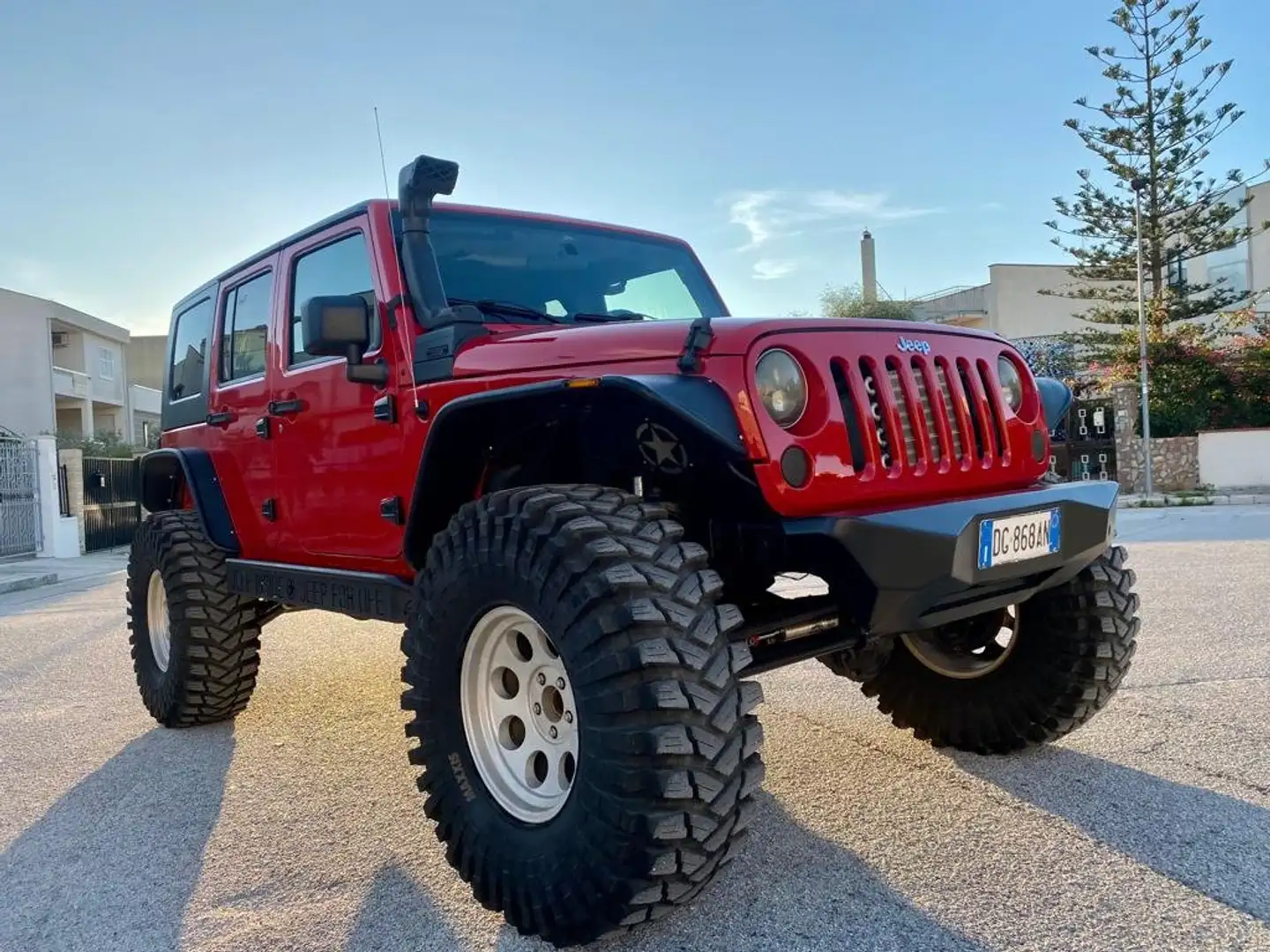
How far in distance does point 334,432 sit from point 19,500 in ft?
50.7

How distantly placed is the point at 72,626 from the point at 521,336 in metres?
7.09

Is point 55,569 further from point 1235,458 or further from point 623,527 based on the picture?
point 1235,458

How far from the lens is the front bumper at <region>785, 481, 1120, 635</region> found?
2496mm

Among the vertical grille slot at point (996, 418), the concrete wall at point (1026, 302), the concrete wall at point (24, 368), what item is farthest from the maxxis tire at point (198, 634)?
the concrete wall at point (1026, 302)

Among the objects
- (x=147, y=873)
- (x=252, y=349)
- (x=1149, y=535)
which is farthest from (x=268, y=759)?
(x=1149, y=535)

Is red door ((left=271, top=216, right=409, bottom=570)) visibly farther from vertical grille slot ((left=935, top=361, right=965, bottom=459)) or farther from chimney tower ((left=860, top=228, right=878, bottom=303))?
chimney tower ((left=860, top=228, right=878, bottom=303))

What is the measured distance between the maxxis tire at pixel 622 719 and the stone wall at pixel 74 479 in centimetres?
1710

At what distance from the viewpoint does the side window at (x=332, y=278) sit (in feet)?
12.1

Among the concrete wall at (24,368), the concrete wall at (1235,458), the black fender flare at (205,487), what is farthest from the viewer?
the concrete wall at (24,368)

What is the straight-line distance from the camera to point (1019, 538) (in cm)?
277

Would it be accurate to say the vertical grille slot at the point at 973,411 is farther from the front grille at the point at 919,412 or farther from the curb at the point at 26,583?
the curb at the point at 26,583

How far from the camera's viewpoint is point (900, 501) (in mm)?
2750

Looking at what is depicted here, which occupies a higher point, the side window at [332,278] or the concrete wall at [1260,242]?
the concrete wall at [1260,242]

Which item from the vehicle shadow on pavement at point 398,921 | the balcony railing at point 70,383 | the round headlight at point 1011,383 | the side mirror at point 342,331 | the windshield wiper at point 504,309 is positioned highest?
the balcony railing at point 70,383
